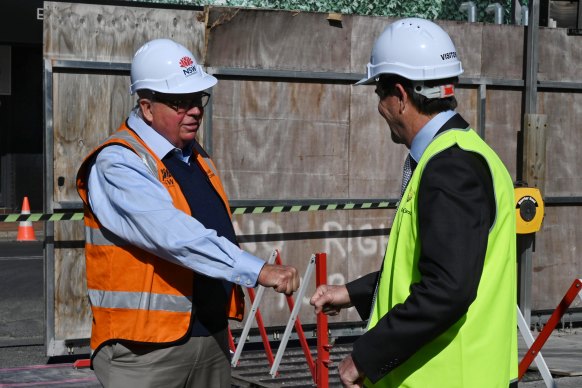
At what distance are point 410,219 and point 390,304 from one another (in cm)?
27

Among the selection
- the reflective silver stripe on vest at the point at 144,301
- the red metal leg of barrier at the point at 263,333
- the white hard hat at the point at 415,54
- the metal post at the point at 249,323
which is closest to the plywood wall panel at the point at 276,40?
the metal post at the point at 249,323

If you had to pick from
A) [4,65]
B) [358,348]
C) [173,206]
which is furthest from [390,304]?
[4,65]

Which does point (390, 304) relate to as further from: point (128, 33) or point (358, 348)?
point (128, 33)

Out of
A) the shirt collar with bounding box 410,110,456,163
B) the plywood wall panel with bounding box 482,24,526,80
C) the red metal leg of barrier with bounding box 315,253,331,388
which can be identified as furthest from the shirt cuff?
the plywood wall panel with bounding box 482,24,526,80

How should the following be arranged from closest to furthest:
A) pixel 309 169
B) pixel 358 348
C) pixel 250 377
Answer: pixel 358 348 → pixel 250 377 → pixel 309 169

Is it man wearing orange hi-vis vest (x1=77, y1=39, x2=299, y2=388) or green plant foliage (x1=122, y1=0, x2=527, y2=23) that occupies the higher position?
green plant foliage (x1=122, y1=0, x2=527, y2=23)

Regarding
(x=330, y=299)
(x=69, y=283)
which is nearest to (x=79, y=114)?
(x=69, y=283)

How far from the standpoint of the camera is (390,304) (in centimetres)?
342

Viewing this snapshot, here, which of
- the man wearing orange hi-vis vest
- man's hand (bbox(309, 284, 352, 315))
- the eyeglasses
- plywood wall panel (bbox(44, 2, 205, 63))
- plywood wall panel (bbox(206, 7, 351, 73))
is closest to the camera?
man's hand (bbox(309, 284, 352, 315))

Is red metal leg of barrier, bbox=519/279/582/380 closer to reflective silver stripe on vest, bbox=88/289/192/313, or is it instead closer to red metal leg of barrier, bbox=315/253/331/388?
red metal leg of barrier, bbox=315/253/331/388

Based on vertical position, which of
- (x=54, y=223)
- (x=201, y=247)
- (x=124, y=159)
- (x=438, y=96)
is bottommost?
(x=54, y=223)

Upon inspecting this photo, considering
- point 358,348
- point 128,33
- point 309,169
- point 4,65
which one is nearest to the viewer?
point 358,348

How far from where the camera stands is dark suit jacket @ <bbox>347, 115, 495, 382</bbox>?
3162 millimetres

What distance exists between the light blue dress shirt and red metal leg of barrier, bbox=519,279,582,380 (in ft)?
13.8
